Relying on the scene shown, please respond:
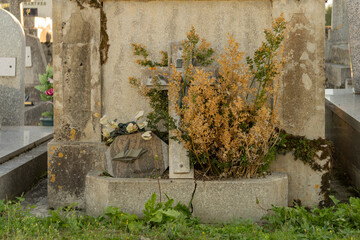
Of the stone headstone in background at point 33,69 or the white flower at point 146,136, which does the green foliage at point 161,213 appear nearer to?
the white flower at point 146,136

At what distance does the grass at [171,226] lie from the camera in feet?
10.8

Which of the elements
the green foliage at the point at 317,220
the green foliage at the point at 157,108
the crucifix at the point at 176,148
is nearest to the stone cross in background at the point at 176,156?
the crucifix at the point at 176,148

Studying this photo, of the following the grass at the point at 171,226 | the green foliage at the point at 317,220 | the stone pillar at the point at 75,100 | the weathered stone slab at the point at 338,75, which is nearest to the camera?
the grass at the point at 171,226

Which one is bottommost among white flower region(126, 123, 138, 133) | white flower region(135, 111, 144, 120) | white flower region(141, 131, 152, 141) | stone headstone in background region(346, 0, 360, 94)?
white flower region(141, 131, 152, 141)

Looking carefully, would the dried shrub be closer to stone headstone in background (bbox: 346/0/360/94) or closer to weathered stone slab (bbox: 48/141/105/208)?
weathered stone slab (bbox: 48/141/105/208)

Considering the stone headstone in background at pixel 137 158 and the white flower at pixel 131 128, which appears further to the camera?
the white flower at pixel 131 128

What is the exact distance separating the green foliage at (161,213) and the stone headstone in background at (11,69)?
12.5 ft

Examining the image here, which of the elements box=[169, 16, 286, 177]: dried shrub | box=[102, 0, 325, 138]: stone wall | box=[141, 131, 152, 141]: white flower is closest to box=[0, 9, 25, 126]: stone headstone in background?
box=[102, 0, 325, 138]: stone wall

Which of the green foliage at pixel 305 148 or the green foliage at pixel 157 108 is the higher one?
the green foliage at pixel 157 108

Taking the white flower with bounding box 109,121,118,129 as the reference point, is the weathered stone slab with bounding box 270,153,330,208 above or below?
below

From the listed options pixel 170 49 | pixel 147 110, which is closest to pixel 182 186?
pixel 147 110

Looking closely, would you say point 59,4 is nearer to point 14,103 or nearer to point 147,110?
point 147,110

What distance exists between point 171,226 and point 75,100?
1.65m

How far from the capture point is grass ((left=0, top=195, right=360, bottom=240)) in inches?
130
